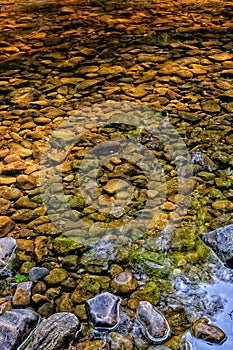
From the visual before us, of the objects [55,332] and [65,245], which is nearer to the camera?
[55,332]

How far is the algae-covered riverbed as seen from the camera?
2.60 m

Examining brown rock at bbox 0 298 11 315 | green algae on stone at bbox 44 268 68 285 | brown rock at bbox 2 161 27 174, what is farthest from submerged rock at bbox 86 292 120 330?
brown rock at bbox 2 161 27 174

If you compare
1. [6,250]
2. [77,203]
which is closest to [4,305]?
[6,250]

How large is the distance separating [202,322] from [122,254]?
728mm

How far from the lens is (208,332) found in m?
2.30

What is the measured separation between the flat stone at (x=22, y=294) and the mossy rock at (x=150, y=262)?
0.68 m

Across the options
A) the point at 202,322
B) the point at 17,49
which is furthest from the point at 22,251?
the point at 17,49

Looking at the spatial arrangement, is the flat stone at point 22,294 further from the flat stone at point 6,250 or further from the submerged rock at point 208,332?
the submerged rock at point 208,332

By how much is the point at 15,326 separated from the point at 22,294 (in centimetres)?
32

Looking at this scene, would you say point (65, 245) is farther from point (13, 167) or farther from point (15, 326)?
point (13, 167)

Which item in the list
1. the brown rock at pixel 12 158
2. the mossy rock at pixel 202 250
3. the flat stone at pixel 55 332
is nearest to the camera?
the flat stone at pixel 55 332

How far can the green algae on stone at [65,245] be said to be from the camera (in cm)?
291

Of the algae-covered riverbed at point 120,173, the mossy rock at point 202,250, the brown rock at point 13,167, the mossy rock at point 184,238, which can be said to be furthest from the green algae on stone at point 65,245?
the brown rock at point 13,167

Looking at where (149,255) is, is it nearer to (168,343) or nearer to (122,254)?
(122,254)
